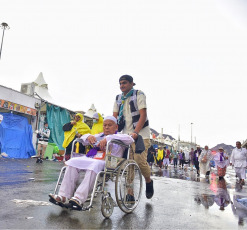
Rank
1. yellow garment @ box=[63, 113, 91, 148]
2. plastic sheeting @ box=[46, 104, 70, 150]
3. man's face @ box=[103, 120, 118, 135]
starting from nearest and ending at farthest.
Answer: man's face @ box=[103, 120, 118, 135]
yellow garment @ box=[63, 113, 91, 148]
plastic sheeting @ box=[46, 104, 70, 150]

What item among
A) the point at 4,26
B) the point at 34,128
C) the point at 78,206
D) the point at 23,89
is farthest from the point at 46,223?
the point at 4,26

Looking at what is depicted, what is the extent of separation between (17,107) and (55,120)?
3012 mm

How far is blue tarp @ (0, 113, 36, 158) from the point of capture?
13250mm

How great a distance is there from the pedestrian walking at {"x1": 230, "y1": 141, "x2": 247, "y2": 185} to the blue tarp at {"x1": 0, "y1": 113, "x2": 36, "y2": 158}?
11622 mm

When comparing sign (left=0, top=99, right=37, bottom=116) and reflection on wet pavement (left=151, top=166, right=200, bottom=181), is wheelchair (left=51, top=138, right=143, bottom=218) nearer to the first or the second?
reflection on wet pavement (left=151, top=166, right=200, bottom=181)

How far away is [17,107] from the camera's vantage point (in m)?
14.7

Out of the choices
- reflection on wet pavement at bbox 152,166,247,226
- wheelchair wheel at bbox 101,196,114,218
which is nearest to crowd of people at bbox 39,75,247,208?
wheelchair wheel at bbox 101,196,114,218

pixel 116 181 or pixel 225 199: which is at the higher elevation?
pixel 116 181

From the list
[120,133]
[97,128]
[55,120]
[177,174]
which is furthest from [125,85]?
[55,120]

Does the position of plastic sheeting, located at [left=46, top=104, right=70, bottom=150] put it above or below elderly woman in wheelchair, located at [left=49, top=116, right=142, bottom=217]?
above

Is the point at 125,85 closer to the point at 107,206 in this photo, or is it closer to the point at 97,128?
the point at 107,206

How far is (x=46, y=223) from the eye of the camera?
2.31 meters

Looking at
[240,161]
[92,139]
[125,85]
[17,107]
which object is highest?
[17,107]

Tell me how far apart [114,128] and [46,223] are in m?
1.51
